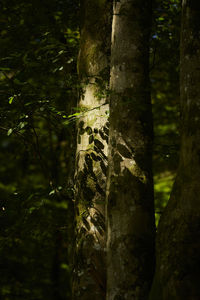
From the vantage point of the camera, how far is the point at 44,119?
7.42m

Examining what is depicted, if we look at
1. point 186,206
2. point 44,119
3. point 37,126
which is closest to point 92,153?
point 186,206

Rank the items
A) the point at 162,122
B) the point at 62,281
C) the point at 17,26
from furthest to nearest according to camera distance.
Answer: the point at 62,281
the point at 162,122
the point at 17,26

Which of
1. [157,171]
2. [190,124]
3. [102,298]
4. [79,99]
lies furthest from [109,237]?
[157,171]

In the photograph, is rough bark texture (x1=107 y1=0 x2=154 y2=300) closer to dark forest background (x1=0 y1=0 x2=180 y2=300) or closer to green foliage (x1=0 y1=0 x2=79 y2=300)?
dark forest background (x1=0 y1=0 x2=180 y2=300)

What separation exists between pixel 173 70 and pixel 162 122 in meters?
3.06

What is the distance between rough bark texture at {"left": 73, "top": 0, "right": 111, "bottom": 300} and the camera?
3.16 meters

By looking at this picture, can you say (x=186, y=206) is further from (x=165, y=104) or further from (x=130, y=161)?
(x=165, y=104)

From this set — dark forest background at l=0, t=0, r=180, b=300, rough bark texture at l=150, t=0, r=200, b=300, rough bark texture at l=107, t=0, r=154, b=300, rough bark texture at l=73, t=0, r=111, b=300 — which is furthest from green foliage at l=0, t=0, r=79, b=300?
rough bark texture at l=150, t=0, r=200, b=300

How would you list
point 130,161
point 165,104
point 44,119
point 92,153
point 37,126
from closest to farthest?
point 130,161
point 92,153
point 37,126
point 44,119
point 165,104

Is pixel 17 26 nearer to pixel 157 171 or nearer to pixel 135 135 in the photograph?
pixel 135 135

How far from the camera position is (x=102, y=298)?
120 inches

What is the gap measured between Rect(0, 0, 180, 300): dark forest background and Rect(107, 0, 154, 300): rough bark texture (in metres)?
0.52

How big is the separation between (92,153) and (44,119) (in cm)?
421

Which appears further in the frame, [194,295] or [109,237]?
[109,237]
